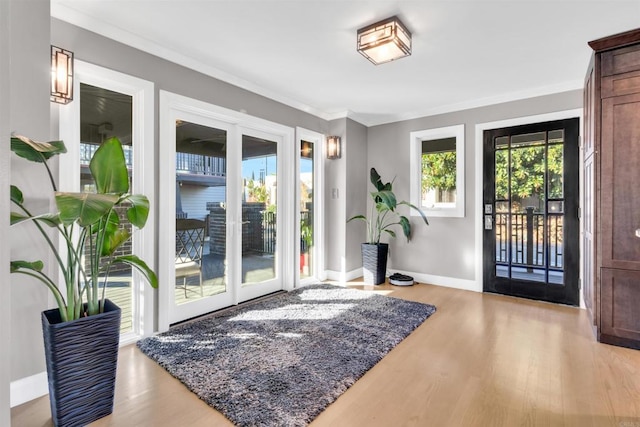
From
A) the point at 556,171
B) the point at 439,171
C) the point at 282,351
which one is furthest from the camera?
the point at 439,171

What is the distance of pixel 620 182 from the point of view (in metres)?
2.55

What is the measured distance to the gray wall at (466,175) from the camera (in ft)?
12.7

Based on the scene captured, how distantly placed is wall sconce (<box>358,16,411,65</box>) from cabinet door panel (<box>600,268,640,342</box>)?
2485 millimetres

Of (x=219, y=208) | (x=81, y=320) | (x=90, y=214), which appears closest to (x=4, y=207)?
(x=90, y=214)

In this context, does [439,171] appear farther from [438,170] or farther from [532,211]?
[532,211]

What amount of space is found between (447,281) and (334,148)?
8.09ft

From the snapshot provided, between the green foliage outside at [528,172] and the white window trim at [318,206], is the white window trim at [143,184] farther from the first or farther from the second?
the green foliage outside at [528,172]

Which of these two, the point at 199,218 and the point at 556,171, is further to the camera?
the point at 556,171

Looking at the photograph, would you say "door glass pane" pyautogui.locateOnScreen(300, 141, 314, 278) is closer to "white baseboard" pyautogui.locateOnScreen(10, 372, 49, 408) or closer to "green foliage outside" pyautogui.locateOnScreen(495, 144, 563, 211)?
"green foliage outside" pyautogui.locateOnScreen(495, 144, 563, 211)

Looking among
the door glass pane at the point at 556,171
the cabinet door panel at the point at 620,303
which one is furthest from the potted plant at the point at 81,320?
the door glass pane at the point at 556,171

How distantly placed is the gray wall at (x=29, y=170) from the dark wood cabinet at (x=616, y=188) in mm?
3974

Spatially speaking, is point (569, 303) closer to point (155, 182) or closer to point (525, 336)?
point (525, 336)

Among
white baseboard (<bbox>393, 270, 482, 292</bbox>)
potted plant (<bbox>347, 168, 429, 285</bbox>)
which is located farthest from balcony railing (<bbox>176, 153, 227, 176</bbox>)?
white baseboard (<bbox>393, 270, 482, 292</bbox>)

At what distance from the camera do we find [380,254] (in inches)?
178
